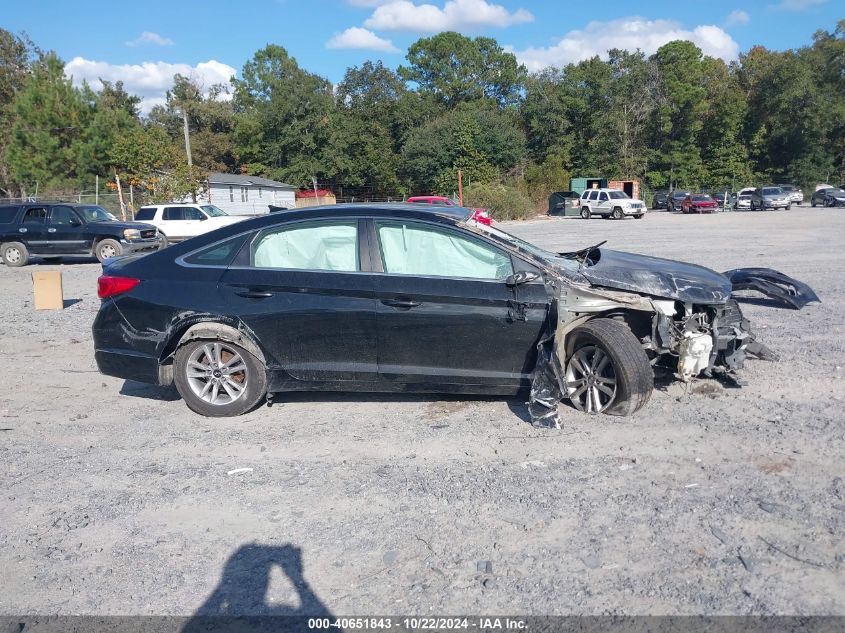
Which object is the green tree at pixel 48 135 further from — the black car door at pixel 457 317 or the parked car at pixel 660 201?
the parked car at pixel 660 201

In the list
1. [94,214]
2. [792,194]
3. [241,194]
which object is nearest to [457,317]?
[94,214]

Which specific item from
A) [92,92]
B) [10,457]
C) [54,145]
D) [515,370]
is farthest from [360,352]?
[92,92]

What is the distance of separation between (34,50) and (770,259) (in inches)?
2622

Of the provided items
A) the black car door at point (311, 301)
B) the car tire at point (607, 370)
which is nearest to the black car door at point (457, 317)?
the black car door at point (311, 301)

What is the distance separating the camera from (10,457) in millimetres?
5059

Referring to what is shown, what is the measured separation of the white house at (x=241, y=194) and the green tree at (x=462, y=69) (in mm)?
33905

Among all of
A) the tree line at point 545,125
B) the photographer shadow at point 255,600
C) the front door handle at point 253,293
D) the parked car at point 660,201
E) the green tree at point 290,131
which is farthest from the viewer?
the green tree at point 290,131

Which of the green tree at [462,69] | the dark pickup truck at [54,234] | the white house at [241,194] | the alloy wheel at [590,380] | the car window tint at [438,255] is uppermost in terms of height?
the green tree at [462,69]

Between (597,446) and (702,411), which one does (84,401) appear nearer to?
(597,446)

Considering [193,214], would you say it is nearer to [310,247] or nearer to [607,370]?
[310,247]

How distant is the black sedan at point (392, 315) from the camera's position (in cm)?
531

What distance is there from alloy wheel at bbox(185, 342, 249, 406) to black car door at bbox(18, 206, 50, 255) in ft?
51.5

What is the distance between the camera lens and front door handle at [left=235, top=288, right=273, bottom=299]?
18.3 feet

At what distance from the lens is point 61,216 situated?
18859mm
